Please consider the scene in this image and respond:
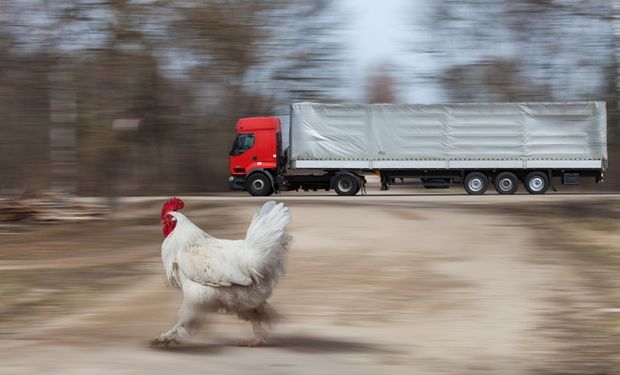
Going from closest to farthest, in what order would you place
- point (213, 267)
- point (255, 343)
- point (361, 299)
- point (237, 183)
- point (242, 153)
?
1. point (213, 267)
2. point (255, 343)
3. point (361, 299)
4. point (242, 153)
5. point (237, 183)

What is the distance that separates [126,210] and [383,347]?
18493mm

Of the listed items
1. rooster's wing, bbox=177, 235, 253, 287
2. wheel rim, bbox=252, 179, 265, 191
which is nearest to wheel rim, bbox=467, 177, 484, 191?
wheel rim, bbox=252, 179, 265, 191

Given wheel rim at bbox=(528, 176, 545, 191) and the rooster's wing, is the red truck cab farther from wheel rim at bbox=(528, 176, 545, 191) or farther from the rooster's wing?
the rooster's wing

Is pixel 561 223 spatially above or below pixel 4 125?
below

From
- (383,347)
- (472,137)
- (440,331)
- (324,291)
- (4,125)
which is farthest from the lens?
(472,137)

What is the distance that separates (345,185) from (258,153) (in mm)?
3658

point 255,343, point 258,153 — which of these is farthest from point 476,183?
point 255,343

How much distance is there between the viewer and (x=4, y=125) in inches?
1011

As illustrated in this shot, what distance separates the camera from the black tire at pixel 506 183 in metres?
33.9

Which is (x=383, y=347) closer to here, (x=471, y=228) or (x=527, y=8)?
(x=471, y=228)

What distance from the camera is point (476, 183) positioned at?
34.1 metres

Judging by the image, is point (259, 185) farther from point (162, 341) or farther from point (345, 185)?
point (162, 341)

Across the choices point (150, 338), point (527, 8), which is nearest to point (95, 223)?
point (150, 338)

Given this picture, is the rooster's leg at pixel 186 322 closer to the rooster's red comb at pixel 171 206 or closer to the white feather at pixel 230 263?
the white feather at pixel 230 263
